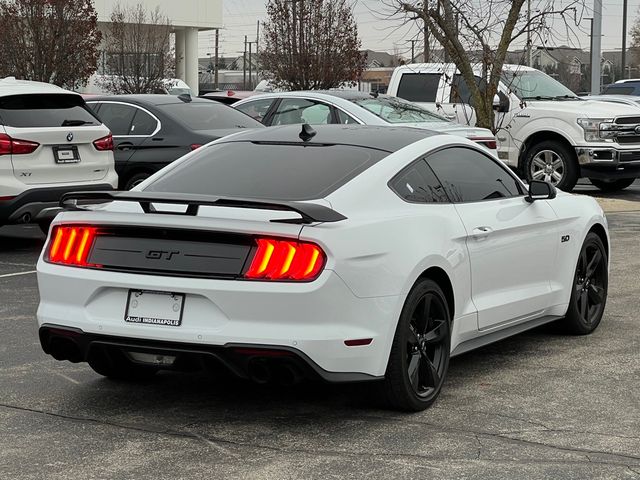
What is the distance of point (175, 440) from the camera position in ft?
18.7

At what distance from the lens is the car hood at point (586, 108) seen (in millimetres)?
18797

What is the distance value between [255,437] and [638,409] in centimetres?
200

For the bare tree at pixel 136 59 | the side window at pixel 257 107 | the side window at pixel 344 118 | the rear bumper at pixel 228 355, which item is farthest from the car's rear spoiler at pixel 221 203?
the bare tree at pixel 136 59

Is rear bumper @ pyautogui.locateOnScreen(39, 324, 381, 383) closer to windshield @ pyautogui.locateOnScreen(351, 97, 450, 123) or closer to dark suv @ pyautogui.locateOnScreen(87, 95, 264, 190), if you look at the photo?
dark suv @ pyautogui.locateOnScreen(87, 95, 264, 190)

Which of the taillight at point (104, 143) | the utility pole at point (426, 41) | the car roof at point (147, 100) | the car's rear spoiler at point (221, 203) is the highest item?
the utility pole at point (426, 41)

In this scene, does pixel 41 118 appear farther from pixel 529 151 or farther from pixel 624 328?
pixel 529 151

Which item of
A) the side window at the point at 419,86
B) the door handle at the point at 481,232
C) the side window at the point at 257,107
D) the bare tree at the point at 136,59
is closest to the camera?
the door handle at the point at 481,232

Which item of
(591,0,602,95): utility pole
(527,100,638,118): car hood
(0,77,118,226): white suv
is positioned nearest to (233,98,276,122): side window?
(0,77,118,226): white suv

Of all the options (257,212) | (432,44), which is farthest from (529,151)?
(257,212)

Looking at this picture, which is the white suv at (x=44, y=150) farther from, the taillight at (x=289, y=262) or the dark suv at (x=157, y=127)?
the taillight at (x=289, y=262)

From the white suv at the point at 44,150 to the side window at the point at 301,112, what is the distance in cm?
373

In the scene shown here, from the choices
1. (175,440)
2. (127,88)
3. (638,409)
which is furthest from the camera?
(127,88)

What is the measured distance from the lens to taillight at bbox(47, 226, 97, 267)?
607 centimetres

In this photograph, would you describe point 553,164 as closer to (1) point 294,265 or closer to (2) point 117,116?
(2) point 117,116
